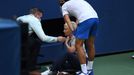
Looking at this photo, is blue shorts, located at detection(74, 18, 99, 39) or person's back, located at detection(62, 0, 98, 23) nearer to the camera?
blue shorts, located at detection(74, 18, 99, 39)

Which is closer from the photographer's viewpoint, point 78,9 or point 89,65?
point 78,9

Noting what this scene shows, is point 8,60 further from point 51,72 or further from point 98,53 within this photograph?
point 98,53

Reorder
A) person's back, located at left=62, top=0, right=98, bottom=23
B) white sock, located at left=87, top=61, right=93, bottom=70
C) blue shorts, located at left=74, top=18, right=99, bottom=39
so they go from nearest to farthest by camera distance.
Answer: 1. blue shorts, located at left=74, top=18, right=99, bottom=39
2. person's back, located at left=62, top=0, right=98, bottom=23
3. white sock, located at left=87, top=61, right=93, bottom=70

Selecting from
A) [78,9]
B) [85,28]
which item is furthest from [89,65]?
[78,9]

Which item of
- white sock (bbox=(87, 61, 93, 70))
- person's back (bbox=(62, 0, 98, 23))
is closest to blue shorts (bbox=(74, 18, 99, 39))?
person's back (bbox=(62, 0, 98, 23))

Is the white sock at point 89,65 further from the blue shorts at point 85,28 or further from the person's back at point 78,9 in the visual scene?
the person's back at point 78,9

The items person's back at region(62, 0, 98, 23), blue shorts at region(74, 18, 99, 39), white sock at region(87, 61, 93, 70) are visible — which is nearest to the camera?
blue shorts at region(74, 18, 99, 39)

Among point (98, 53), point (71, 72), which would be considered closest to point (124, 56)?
point (98, 53)

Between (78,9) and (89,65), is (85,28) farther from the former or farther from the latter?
(89,65)

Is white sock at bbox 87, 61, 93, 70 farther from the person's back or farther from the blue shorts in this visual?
the person's back

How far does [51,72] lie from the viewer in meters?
5.62

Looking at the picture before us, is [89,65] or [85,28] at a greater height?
[85,28]

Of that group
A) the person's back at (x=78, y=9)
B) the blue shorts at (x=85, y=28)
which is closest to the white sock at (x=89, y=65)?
the blue shorts at (x=85, y=28)

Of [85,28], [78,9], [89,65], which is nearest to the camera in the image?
[85,28]
